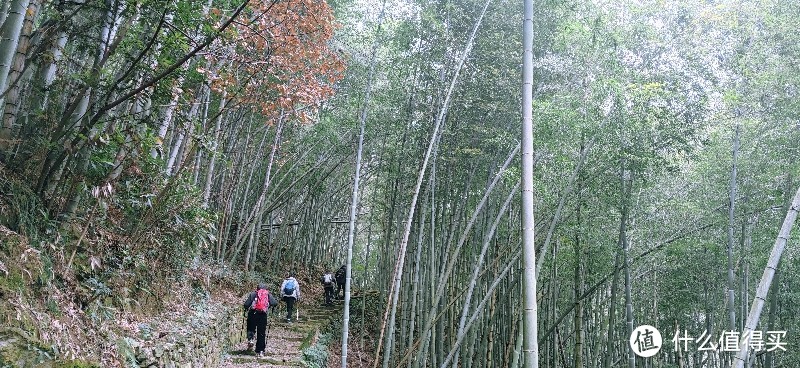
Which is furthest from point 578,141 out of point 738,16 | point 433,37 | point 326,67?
point 738,16

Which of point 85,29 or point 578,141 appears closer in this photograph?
point 85,29

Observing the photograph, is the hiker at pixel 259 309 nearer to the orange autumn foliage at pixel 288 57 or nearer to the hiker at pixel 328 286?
the orange autumn foliage at pixel 288 57

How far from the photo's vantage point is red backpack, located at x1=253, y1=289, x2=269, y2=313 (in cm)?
620

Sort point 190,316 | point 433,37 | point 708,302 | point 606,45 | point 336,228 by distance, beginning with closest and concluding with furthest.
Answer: point 190,316, point 606,45, point 433,37, point 708,302, point 336,228

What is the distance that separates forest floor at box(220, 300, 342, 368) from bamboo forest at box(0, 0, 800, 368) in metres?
0.06

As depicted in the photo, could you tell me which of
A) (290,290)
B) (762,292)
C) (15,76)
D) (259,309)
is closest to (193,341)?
(259,309)

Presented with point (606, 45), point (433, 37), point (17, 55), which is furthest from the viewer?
point (433, 37)

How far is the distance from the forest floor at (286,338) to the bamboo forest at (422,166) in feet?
0.19

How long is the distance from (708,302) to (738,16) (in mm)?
5043

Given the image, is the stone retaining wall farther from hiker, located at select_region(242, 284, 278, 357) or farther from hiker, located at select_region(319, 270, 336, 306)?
hiker, located at select_region(319, 270, 336, 306)

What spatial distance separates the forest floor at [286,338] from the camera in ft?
20.4

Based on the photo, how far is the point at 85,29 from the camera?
3773 mm

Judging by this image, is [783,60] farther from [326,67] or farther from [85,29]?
[85,29]

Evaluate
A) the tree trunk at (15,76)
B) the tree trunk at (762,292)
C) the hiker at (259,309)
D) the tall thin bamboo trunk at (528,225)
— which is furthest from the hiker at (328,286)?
the tall thin bamboo trunk at (528,225)
